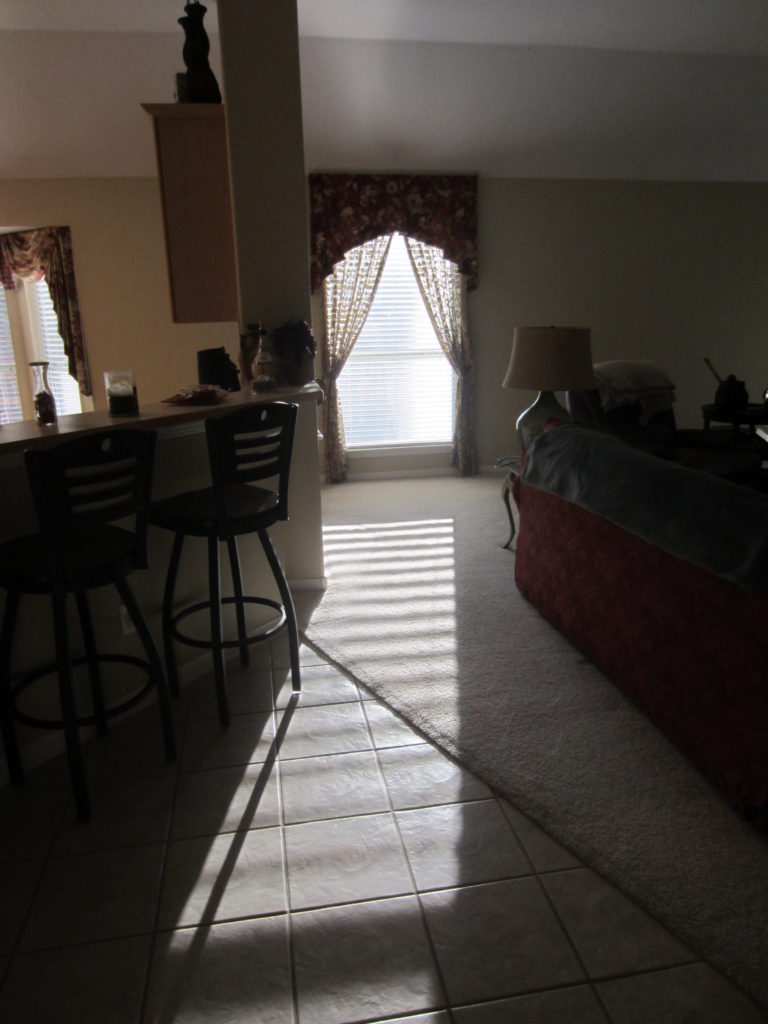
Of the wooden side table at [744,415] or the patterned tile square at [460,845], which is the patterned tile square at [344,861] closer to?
the patterned tile square at [460,845]

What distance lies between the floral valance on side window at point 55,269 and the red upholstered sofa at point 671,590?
3.98 metres

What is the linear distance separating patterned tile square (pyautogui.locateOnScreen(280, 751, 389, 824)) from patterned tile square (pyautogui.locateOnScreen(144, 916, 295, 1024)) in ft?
1.21

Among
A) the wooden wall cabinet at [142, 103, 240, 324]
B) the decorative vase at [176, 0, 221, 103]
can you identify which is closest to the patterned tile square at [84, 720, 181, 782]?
the wooden wall cabinet at [142, 103, 240, 324]

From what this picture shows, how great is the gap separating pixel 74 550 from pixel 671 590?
1764mm

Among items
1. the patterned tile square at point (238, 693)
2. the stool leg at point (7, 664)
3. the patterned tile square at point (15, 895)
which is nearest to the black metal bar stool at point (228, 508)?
the patterned tile square at point (238, 693)

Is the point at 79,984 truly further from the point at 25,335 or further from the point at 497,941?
the point at 25,335

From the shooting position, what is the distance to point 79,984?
1443 millimetres

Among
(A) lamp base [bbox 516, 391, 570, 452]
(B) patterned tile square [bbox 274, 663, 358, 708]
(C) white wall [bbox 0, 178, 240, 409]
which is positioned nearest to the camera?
(B) patterned tile square [bbox 274, 663, 358, 708]

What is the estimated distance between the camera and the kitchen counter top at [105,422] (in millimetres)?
1766

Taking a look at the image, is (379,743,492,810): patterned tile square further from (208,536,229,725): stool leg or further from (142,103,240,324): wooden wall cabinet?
(142,103,240,324): wooden wall cabinet

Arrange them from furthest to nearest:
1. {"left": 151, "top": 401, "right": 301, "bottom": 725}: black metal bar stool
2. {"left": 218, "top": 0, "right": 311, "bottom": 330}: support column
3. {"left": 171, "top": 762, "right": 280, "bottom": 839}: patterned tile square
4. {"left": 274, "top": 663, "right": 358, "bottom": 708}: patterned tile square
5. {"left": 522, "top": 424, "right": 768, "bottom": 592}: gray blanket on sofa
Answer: {"left": 218, "top": 0, "right": 311, "bottom": 330}: support column < {"left": 274, "top": 663, "right": 358, "bottom": 708}: patterned tile square < {"left": 151, "top": 401, "right": 301, "bottom": 725}: black metal bar stool < {"left": 171, "top": 762, "right": 280, "bottom": 839}: patterned tile square < {"left": 522, "top": 424, "right": 768, "bottom": 592}: gray blanket on sofa

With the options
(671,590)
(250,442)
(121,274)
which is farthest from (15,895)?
(121,274)

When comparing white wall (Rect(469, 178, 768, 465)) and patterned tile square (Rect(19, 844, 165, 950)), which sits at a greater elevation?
white wall (Rect(469, 178, 768, 465))

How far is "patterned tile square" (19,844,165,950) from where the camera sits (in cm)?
157
